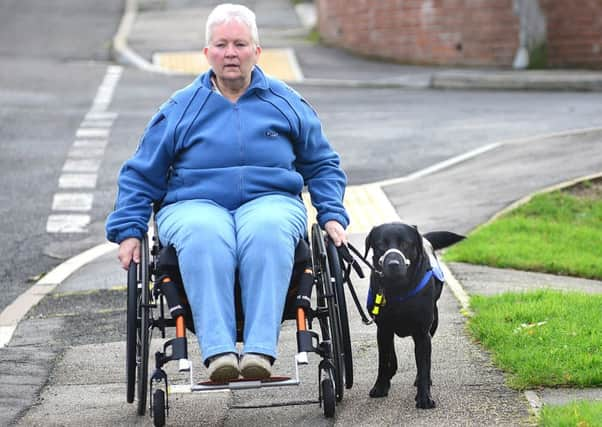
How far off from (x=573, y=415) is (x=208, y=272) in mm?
1582

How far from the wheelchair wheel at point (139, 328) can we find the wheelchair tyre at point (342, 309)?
807 mm

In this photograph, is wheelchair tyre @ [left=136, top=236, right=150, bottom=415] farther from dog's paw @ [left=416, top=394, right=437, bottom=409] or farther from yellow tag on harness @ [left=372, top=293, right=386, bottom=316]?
dog's paw @ [left=416, top=394, right=437, bottom=409]

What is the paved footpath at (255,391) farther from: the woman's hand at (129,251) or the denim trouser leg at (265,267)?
the woman's hand at (129,251)

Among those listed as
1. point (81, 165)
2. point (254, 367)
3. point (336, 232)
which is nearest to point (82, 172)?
point (81, 165)

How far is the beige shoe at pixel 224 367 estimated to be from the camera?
5.59 meters


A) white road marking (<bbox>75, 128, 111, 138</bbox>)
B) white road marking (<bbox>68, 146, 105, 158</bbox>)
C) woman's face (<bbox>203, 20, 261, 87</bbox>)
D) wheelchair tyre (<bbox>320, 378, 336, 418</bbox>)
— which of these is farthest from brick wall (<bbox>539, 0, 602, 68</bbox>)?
wheelchair tyre (<bbox>320, 378, 336, 418</bbox>)

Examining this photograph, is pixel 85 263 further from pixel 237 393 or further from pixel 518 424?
pixel 518 424

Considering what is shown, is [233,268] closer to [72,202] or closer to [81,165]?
[72,202]

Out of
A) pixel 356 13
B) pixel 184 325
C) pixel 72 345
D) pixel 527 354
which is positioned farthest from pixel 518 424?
pixel 356 13

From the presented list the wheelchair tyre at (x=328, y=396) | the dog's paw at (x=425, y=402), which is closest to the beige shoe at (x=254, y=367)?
the wheelchair tyre at (x=328, y=396)

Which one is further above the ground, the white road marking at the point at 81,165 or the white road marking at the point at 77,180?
the white road marking at the point at 77,180

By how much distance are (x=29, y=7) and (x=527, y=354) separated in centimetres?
2671

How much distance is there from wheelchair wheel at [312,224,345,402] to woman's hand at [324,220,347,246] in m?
0.04

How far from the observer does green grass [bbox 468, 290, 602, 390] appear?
623cm
